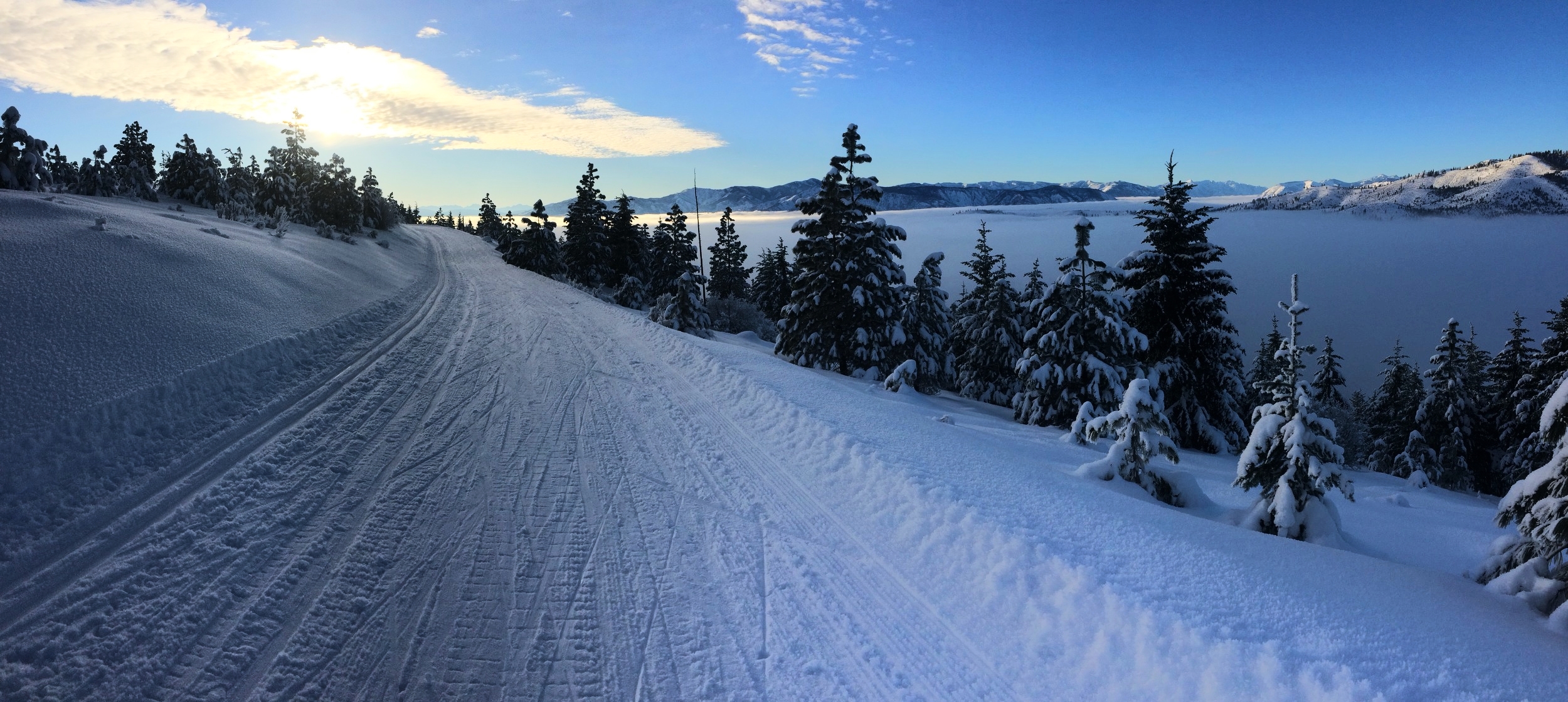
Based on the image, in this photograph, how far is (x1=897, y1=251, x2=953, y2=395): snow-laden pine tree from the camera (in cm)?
2816

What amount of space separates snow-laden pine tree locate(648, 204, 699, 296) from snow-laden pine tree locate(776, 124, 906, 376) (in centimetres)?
2909

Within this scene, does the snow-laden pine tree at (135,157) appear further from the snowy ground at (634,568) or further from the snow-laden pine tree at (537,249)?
the snowy ground at (634,568)

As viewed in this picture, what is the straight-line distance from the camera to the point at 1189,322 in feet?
59.3

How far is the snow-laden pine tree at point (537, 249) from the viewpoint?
164 feet

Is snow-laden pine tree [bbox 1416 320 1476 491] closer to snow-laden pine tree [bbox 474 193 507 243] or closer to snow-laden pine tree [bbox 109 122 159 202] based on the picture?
snow-laden pine tree [bbox 109 122 159 202]

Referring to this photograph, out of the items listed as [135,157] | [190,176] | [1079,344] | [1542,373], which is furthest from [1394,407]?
[135,157]

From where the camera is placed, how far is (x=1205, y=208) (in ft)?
56.7

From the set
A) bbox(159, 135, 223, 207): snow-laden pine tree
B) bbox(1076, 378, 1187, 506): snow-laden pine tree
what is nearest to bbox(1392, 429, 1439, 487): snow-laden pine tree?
bbox(1076, 378, 1187, 506): snow-laden pine tree

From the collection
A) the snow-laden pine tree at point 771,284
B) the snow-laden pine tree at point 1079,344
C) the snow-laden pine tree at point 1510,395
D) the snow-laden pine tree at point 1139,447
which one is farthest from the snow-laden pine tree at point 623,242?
the snow-laden pine tree at point 1510,395

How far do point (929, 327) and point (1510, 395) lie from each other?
2420 cm

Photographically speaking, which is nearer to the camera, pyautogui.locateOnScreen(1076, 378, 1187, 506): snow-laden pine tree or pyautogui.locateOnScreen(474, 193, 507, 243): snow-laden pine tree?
pyautogui.locateOnScreen(1076, 378, 1187, 506): snow-laden pine tree

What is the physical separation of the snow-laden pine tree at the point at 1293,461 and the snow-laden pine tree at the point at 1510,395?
29.7 meters

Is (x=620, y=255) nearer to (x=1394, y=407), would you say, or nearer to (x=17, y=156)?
(x=17, y=156)

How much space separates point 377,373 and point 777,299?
46792 millimetres
